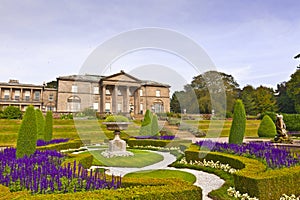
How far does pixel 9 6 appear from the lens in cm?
940

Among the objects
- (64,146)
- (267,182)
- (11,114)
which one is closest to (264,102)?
(64,146)

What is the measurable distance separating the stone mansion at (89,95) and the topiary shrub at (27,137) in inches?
1453

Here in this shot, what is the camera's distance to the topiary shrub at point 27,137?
281 inches

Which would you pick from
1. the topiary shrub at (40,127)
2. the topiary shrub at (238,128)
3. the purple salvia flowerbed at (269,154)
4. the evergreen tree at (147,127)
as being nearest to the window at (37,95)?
the topiary shrub at (40,127)

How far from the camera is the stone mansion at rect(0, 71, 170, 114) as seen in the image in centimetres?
4281

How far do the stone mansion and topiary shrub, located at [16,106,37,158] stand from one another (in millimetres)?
36918

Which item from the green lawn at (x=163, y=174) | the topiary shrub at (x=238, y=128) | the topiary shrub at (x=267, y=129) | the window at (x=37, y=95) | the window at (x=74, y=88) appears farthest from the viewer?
the window at (x=74, y=88)

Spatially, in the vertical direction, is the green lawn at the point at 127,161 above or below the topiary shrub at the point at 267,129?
below

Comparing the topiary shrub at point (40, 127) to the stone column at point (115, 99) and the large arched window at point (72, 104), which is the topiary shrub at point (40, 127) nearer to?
the large arched window at point (72, 104)

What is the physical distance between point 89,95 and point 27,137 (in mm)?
40085

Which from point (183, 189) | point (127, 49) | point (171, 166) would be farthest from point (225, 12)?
point (183, 189)

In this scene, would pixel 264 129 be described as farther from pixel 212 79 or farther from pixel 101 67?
pixel 212 79

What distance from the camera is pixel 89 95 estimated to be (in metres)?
46.4

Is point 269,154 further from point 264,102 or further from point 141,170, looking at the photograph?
point 264,102
